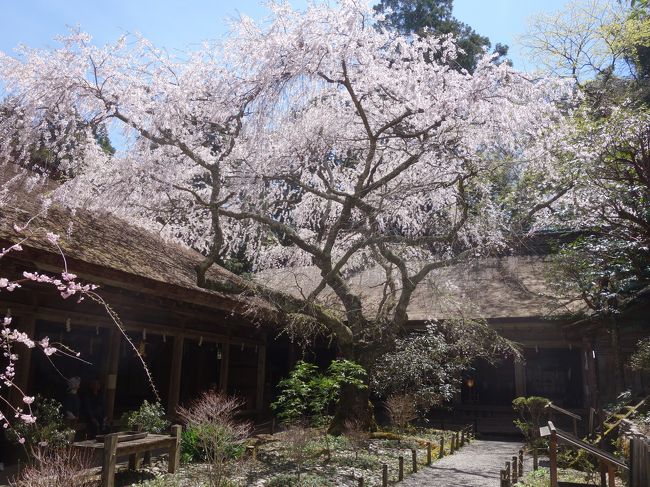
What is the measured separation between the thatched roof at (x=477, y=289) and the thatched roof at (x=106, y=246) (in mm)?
2699

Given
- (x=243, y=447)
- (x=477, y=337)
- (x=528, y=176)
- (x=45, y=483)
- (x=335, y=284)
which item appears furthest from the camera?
(x=528, y=176)

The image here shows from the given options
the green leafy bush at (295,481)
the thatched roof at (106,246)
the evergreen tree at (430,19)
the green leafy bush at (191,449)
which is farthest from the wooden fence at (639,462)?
the evergreen tree at (430,19)

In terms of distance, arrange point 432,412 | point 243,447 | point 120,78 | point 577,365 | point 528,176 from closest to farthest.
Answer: point 243,447 < point 120,78 < point 528,176 < point 432,412 < point 577,365

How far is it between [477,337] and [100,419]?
7334 millimetres

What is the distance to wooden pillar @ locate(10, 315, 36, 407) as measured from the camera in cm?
750

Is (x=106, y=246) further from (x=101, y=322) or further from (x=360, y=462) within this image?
(x=360, y=462)

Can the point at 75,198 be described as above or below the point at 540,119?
below

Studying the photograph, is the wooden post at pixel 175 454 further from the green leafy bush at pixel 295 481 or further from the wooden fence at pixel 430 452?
the wooden fence at pixel 430 452

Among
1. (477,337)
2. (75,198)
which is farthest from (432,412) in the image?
(75,198)

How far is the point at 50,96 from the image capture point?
30.0 ft

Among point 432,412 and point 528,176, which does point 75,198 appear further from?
point 432,412

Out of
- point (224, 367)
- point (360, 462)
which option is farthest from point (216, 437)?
point (224, 367)

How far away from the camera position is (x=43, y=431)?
7.07 metres

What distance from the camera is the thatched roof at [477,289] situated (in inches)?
528
